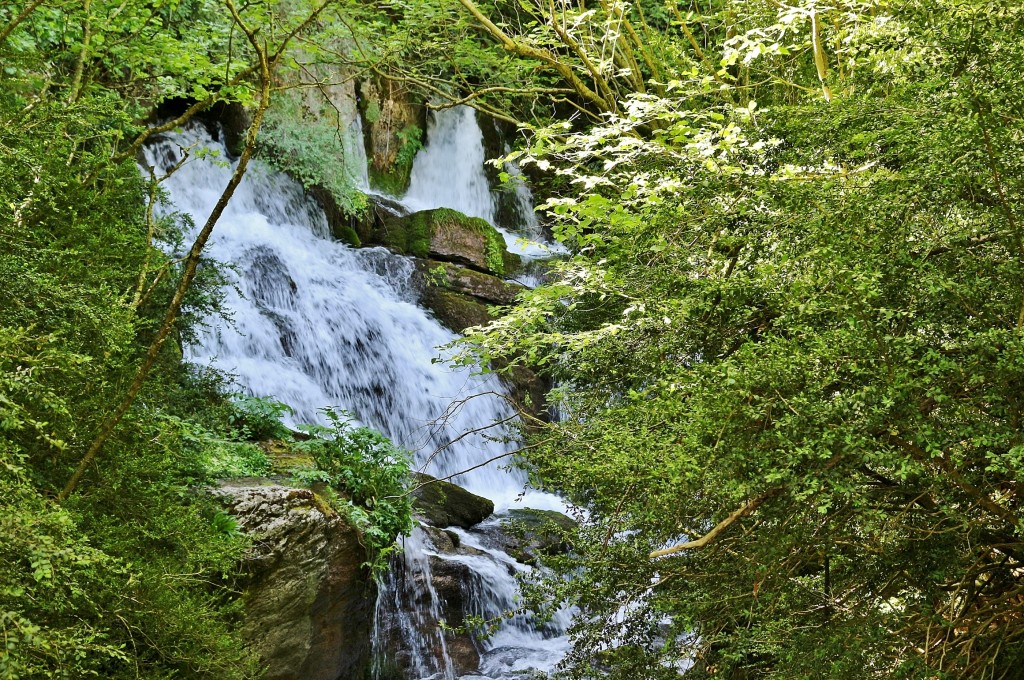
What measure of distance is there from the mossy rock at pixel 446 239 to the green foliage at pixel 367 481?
24.9ft

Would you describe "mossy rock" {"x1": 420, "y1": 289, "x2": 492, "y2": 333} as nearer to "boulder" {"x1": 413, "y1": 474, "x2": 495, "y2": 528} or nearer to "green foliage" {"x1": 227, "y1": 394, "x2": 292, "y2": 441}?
"boulder" {"x1": 413, "y1": 474, "x2": 495, "y2": 528}

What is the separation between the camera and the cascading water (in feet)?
26.1

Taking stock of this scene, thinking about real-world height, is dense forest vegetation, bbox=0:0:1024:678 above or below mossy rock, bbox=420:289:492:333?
below

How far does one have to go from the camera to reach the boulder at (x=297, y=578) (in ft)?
17.1

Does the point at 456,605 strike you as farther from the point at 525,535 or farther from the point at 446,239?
the point at 446,239

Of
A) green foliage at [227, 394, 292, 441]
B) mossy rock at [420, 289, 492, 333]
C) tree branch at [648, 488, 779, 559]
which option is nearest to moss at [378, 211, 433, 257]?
mossy rock at [420, 289, 492, 333]

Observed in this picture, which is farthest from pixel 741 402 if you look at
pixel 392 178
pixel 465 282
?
pixel 392 178

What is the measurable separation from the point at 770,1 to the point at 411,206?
11443mm

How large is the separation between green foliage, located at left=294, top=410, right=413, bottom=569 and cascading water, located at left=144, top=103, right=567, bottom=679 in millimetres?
1204

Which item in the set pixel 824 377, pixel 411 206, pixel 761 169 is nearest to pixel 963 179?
pixel 824 377

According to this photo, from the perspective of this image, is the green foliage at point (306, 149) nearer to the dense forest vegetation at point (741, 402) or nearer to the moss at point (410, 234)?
the moss at point (410, 234)

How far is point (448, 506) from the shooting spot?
936 centimetres

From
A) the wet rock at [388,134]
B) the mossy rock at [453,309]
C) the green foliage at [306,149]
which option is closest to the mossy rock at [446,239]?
the mossy rock at [453,309]

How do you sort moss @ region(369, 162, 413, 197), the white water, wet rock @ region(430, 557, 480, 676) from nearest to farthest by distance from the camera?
wet rock @ region(430, 557, 480, 676) < moss @ region(369, 162, 413, 197) < the white water
